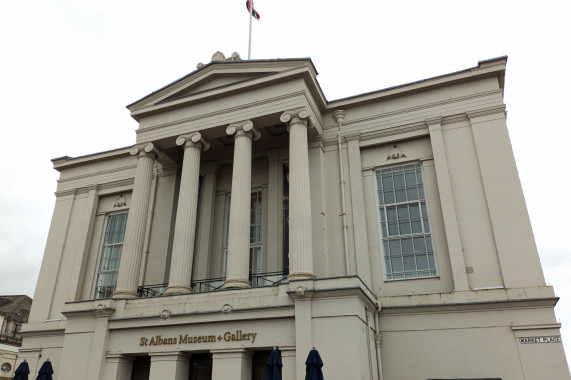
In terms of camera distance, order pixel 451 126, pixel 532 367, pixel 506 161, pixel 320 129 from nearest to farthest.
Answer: pixel 532 367 < pixel 506 161 < pixel 451 126 < pixel 320 129

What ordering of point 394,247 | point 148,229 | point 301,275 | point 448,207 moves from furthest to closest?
point 148,229
point 394,247
point 448,207
point 301,275

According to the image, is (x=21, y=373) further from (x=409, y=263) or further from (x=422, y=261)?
(x=422, y=261)

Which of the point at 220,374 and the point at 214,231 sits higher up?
the point at 214,231

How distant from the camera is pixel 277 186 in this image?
18.5m

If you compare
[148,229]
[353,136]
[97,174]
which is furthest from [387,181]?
[97,174]

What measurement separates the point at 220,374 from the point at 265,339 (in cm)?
176

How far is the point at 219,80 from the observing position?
19.2 metres

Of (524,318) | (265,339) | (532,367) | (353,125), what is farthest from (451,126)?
(265,339)

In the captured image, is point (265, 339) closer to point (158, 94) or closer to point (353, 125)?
point (353, 125)

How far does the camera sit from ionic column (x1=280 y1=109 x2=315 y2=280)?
1398 cm

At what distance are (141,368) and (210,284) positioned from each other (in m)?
4.15

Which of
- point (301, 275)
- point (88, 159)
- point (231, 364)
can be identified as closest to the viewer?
point (231, 364)

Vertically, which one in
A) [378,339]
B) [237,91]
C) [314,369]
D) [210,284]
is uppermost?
[237,91]

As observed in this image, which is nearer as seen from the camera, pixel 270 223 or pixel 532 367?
pixel 532 367
